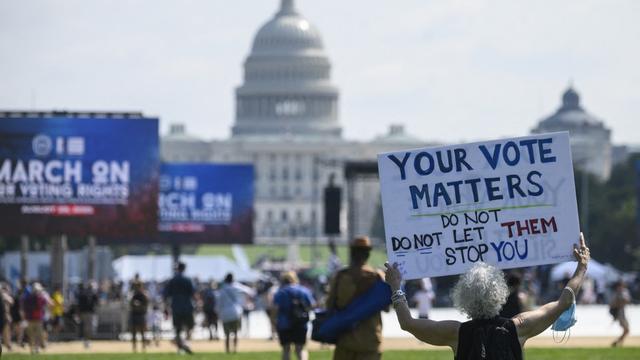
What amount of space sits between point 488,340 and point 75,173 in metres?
26.1

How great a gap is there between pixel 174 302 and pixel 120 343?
6563mm

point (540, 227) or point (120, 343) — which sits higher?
point (540, 227)

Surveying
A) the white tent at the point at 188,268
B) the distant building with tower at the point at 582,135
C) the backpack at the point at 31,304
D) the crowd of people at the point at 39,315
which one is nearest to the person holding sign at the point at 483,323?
the crowd of people at the point at 39,315

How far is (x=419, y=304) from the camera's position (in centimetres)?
3472

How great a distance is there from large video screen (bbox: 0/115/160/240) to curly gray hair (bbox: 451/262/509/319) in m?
25.8

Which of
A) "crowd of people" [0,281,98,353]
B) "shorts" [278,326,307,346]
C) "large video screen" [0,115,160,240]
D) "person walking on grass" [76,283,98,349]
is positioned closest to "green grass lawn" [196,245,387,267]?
"large video screen" [0,115,160,240]

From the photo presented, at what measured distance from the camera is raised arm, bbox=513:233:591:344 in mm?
8875

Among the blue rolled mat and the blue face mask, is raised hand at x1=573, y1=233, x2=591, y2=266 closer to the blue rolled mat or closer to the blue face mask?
the blue face mask

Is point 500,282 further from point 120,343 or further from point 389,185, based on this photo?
point 120,343

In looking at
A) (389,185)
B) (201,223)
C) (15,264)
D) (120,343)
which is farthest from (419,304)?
(15,264)

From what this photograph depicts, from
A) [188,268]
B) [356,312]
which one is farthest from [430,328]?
[188,268]

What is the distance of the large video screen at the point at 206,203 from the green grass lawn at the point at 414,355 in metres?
28.5

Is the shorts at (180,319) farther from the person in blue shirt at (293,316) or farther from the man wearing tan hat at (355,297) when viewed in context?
the man wearing tan hat at (355,297)

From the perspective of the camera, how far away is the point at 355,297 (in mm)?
12945
